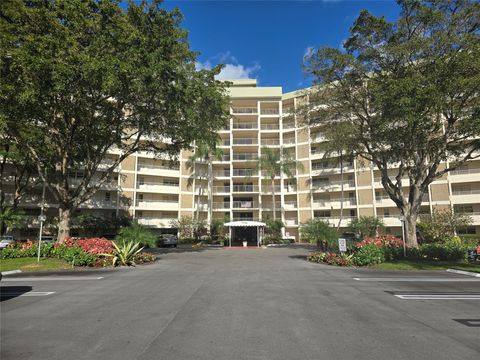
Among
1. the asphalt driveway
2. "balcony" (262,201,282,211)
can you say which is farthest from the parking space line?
"balcony" (262,201,282,211)

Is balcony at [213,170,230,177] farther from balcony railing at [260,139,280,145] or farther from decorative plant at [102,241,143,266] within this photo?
decorative plant at [102,241,143,266]

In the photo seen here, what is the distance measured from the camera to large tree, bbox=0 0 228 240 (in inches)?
680

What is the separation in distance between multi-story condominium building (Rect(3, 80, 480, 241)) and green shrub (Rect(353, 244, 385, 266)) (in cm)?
2706

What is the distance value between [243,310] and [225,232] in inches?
1762

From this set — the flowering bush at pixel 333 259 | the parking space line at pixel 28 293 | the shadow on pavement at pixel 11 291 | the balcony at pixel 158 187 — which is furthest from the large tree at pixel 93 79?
the balcony at pixel 158 187

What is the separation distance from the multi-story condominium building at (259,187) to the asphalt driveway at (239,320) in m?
35.2

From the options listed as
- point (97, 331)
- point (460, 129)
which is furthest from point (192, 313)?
point (460, 129)

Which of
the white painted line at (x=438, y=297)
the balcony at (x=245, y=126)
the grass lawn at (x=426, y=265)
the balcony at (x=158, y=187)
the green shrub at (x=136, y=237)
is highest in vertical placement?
→ the balcony at (x=245, y=126)

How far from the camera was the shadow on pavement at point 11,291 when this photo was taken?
1001 cm

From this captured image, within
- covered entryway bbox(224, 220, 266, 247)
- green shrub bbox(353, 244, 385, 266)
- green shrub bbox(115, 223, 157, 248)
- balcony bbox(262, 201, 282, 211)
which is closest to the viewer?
green shrub bbox(353, 244, 385, 266)

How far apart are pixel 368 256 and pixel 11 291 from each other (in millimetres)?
16697

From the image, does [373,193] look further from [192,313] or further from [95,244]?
[192,313]

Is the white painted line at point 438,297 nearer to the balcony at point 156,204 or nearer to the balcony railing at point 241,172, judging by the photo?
the balcony at point 156,204

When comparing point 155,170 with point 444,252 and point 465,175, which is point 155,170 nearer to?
point 444,252
